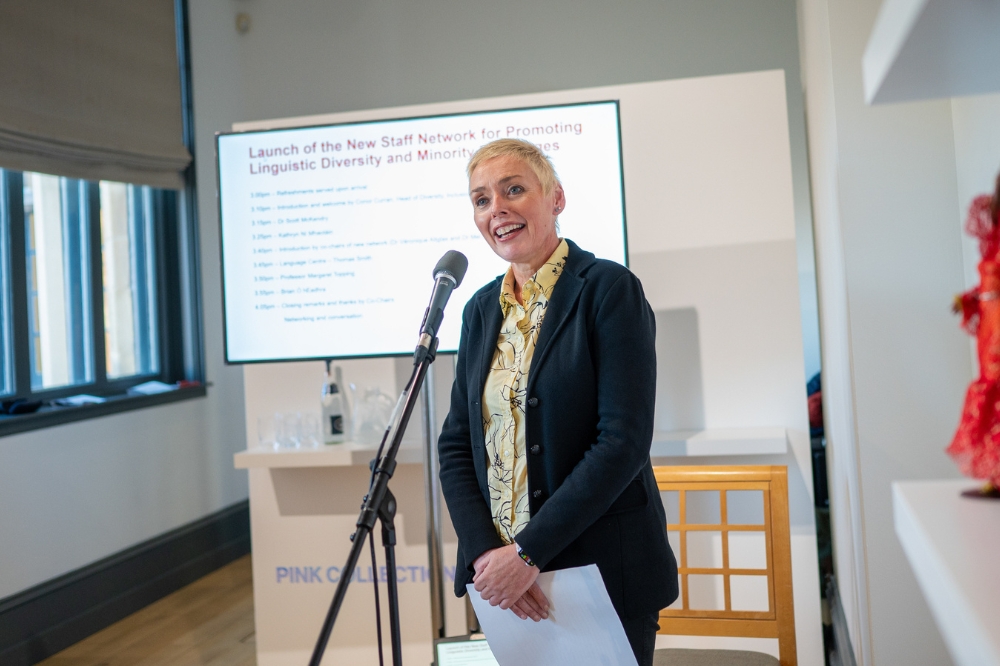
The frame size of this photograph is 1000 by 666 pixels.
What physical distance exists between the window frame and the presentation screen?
1.45 m

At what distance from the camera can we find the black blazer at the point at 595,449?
1341 mm

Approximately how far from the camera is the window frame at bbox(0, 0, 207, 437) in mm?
3572

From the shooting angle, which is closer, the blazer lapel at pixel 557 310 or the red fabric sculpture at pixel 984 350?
the red fabric sculpture at pixel 984 350

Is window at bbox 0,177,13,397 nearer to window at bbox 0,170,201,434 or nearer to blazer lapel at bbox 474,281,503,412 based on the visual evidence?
window at bbox 0,170,201,434

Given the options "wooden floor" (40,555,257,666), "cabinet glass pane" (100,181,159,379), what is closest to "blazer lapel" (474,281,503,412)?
"wooden floor" (40,555,257,666)

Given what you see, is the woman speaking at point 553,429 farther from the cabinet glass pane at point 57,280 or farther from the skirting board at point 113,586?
the cabinet glass pane at point 57,280

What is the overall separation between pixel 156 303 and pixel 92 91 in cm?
116

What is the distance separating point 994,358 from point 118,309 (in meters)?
4.53

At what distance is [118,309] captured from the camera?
4316 millimetres

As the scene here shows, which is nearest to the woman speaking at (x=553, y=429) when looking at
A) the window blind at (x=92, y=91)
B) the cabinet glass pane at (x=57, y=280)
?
the window blind at (x=92, y=91)

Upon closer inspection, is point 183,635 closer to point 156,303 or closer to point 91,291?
point 91,291

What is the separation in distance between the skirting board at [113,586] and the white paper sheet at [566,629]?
2.66 meters

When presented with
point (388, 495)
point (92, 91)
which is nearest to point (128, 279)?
point (92, 91)

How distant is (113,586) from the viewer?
3.80 m
